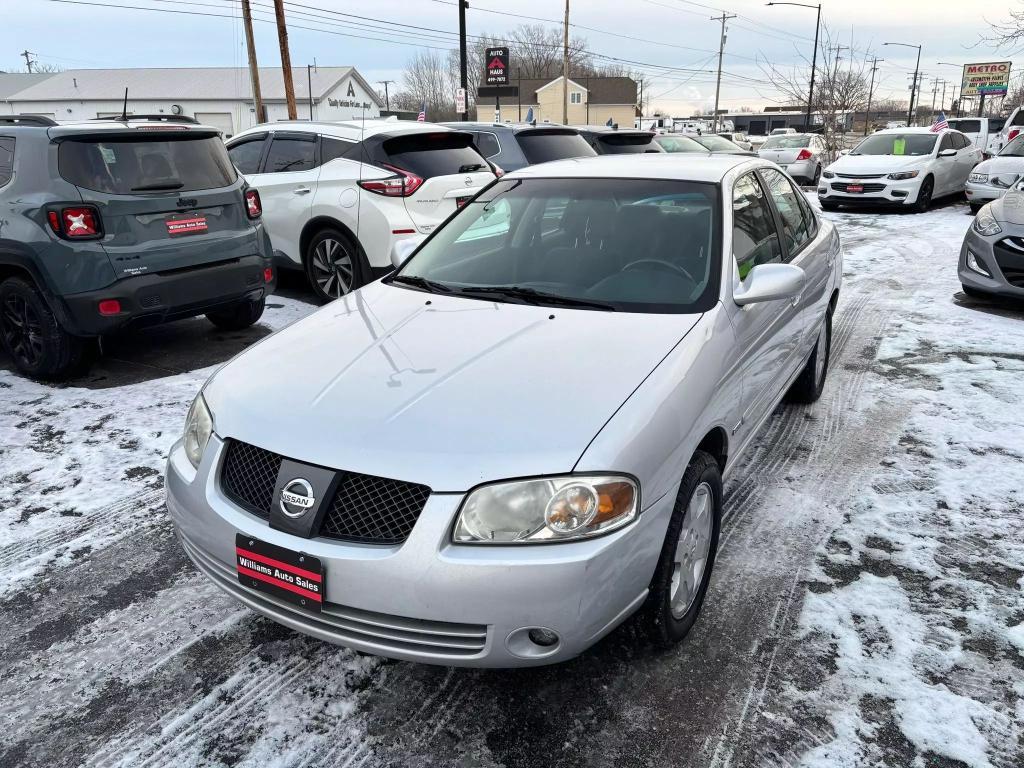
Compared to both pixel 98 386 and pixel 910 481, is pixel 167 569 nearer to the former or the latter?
pixel 98 386

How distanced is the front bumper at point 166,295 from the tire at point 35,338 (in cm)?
23

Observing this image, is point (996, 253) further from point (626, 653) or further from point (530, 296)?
point (626, 653)

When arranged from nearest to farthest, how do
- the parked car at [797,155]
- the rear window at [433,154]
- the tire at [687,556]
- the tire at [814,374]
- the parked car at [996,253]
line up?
the tire at [687,556] → the tire at [814,374] → the rear window at [433,154] → the parked car at [996,253] → the parked car at [797,155]

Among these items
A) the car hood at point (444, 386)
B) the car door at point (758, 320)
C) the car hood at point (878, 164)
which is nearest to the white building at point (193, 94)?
the car hood at point (878, 164)

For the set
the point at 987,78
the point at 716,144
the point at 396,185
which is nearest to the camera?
the point at 396,185

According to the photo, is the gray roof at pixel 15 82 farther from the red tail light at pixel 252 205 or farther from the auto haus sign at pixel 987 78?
the red tail light at pixel 252 205

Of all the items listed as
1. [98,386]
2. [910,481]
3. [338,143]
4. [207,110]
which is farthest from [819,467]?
[207,110]

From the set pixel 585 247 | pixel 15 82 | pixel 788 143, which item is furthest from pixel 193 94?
pixel 585 247

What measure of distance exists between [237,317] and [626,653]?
5311mm

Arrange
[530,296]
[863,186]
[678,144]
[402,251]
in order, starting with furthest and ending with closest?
[678,144] → [863,186] → [402,251] → [530,296]

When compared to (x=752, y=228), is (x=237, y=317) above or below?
below

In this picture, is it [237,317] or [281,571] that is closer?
[281,571]

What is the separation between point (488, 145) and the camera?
380 inches

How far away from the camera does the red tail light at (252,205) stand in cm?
614
